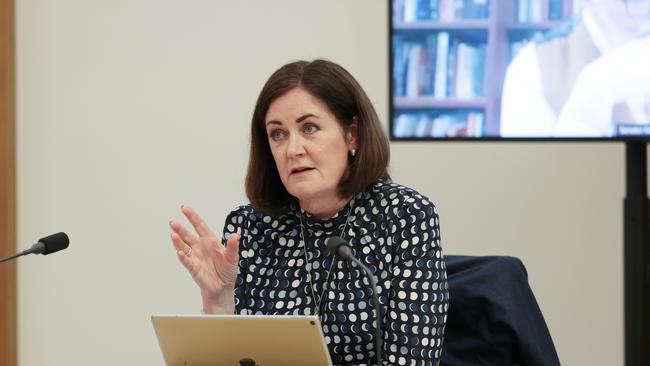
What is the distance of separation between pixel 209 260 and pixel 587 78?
52.3 inches

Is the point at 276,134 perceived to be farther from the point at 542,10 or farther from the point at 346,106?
the point at 542,10

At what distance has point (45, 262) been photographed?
3.57 meters

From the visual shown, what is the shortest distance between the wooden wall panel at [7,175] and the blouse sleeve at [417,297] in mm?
2022

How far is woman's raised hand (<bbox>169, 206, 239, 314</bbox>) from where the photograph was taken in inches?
78.2

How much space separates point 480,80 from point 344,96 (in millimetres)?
966

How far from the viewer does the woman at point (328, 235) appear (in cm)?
192

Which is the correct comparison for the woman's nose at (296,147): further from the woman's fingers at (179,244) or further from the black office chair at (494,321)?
the black office chair at (494,321)

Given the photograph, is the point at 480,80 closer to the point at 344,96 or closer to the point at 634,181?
the point at 634,181

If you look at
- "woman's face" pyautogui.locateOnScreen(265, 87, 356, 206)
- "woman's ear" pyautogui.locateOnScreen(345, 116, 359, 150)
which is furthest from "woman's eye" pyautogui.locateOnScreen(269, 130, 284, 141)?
"woman's ear" pyautogui.locateOnScreen(345, 116, 359, 150)

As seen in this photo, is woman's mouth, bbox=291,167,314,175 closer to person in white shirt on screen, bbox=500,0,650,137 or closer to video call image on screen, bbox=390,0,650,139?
video call image on screen, bbox=390,0,650,139

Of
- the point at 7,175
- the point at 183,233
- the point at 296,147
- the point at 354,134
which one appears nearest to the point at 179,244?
the point at 183,233

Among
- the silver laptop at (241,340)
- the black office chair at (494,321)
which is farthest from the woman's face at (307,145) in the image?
the silver laptop at (241,340)

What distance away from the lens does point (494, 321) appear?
191cm

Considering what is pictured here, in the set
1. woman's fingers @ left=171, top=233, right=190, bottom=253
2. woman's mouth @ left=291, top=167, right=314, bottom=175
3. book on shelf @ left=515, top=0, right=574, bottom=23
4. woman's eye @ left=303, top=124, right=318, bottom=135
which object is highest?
book on shelf @ left=515, top=0, right=574, bottom=23
